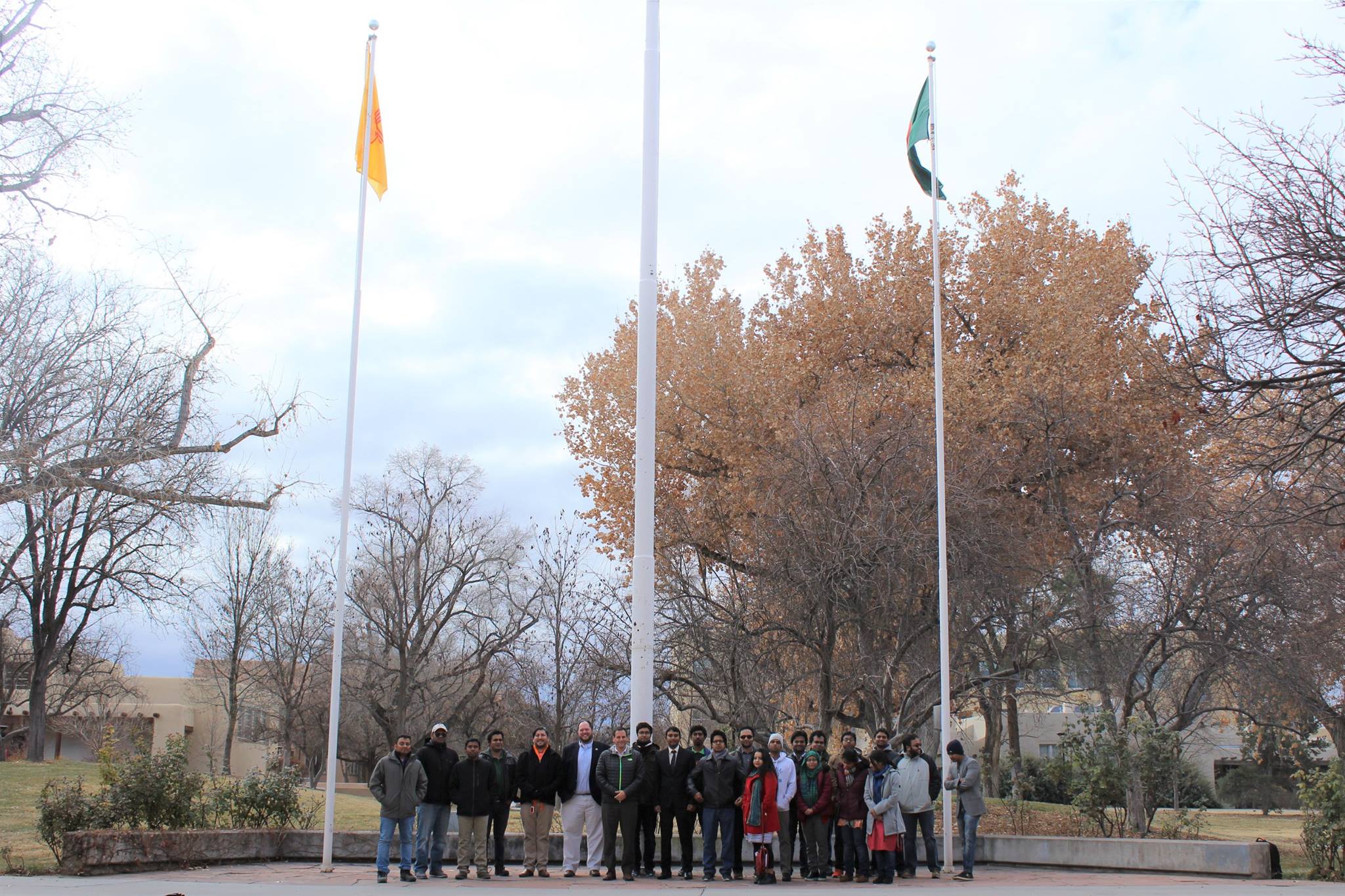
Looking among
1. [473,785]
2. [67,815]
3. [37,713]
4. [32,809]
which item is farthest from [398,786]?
[37,713]

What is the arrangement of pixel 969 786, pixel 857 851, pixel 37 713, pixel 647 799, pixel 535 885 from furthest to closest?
pixel 37 713 → pixel 969 786 → pixel 857 851 → pixel 647 799 → pixel 535 885

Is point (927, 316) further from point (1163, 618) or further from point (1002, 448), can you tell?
point (1163, 618)

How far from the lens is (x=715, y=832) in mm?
12719

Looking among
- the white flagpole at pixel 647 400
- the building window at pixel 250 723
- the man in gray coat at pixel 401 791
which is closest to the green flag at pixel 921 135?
the white flagpole at pixel 647 400

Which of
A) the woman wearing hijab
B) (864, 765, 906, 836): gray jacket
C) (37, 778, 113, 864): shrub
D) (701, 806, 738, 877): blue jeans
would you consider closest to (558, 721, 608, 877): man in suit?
(701, 806, 738, 877): blue jeans

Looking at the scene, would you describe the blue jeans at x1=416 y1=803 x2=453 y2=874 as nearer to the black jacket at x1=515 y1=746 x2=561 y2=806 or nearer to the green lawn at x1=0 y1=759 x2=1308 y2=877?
the black jacket at x1=515 y1=746 x2=561 y2=806

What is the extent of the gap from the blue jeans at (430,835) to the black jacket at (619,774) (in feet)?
6.49

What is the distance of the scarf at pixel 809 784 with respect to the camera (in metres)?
12.9

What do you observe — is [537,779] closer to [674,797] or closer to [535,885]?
[535,885]

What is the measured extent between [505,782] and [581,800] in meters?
0.96

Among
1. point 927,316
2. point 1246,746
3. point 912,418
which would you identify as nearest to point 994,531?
point 912,418

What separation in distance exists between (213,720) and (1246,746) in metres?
45.2

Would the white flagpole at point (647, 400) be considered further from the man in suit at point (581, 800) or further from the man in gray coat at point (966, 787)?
the man in gray coat at point (966, 787)

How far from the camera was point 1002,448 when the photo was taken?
2270cm
